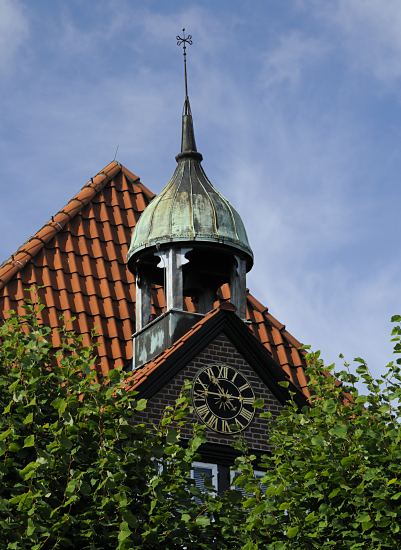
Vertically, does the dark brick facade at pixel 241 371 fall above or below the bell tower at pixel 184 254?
below

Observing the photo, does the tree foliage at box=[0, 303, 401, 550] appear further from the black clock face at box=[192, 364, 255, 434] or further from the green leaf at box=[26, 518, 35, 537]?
the black clock face at box=[192, 364, 255, 434]

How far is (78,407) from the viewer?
64.3ft

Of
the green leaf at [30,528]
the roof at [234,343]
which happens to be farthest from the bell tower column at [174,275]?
the green leaf at [30,528]

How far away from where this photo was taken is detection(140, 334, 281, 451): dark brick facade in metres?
25.0

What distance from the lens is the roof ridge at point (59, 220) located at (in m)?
29.4

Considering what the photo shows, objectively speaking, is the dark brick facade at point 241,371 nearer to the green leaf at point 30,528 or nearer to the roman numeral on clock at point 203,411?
the roman numeral on clock at point 203,411

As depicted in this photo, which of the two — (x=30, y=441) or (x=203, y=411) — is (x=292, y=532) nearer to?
(x=30, y=441)

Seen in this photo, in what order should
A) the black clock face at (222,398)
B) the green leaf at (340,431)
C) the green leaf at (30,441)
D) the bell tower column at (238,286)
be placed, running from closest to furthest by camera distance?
the green leaf at (30,441), the green leaf at (340,431), the black clock face at (222,398), the bell tower column at (238,286)

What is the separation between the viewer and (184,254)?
1086 inches

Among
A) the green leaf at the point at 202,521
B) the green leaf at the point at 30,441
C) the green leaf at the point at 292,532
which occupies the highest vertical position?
the green leaf at the point at 30,441

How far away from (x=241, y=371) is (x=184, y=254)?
2.75 m

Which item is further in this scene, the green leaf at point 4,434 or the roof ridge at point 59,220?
the roof ridge at point 59,220

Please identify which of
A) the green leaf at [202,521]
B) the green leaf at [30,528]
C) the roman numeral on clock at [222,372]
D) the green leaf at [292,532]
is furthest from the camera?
the roman numeral on clock at [222,372]

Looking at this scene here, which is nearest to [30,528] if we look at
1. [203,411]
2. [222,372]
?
[203,411]
